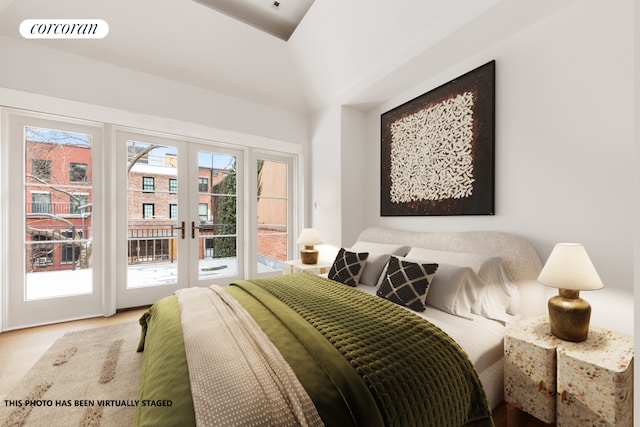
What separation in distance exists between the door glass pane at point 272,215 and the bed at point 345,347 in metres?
1.88

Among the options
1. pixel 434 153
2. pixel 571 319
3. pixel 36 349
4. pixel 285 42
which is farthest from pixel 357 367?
pixel 285 42

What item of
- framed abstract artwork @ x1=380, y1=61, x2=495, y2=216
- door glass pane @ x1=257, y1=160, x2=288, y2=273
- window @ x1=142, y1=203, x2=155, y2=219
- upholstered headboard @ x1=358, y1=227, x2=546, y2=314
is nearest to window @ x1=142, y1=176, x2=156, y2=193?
window @ x1=142, y1=203, x2=155, y2=219

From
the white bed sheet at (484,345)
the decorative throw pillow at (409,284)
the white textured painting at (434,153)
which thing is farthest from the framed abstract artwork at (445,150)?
the white bed sheet at (484,345)

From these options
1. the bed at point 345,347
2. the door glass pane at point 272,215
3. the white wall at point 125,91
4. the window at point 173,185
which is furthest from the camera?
the door glass pane at point 272,215

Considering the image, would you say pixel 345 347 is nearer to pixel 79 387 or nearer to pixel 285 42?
pixel 79 387

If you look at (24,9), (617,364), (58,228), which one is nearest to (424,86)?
(617,364)

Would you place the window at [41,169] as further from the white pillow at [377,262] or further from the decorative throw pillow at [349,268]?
the white pillow at [377,262]

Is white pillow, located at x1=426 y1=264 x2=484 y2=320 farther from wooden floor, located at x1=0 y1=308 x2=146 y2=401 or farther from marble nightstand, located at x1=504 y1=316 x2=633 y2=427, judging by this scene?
wooden floor, located at x1=0 y1=308 x2=146 y2=401

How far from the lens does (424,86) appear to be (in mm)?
2762

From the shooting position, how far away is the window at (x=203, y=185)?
11.5ft

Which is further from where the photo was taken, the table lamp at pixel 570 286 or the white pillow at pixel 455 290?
the white pillow at pixel 455 290

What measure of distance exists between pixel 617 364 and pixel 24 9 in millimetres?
4665

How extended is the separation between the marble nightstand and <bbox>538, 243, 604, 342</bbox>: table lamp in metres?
0.06

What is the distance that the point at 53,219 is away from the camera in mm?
2766
